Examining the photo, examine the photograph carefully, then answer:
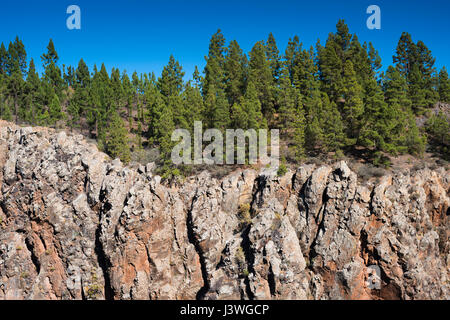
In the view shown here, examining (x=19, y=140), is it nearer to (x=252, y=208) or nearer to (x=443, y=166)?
(x=252, y=208)

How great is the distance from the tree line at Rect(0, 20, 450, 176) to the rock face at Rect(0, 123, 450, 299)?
19.9ft

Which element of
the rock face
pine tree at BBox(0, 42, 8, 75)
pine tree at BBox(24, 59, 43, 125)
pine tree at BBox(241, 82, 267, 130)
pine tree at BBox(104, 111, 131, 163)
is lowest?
the rock face

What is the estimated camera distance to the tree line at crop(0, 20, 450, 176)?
38688 millimetres

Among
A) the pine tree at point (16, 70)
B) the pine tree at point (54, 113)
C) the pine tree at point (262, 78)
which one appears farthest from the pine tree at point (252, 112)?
the pine tree at point (16, 70)

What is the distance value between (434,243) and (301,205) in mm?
14695

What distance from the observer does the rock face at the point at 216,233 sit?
29.1m

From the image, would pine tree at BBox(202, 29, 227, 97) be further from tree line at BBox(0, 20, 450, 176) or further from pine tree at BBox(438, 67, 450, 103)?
pine tree at BBox(438, 67, 450, 103)

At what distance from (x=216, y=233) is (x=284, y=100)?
24.1 meters

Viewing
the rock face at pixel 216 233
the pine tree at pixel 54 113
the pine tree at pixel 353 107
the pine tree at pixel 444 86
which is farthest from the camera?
the pine tree at pixel 444 86

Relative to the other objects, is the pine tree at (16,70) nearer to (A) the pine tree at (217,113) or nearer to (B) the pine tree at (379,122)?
(A) the pine tree at (217,113)

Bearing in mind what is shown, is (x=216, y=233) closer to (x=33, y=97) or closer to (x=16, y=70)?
(x=33, y=97)

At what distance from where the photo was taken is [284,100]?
1737 inches

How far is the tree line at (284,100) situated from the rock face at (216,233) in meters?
6.05

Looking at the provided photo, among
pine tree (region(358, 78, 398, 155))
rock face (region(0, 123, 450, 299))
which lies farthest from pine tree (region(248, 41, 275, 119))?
rock face (region(0, 123, 450, 299))
